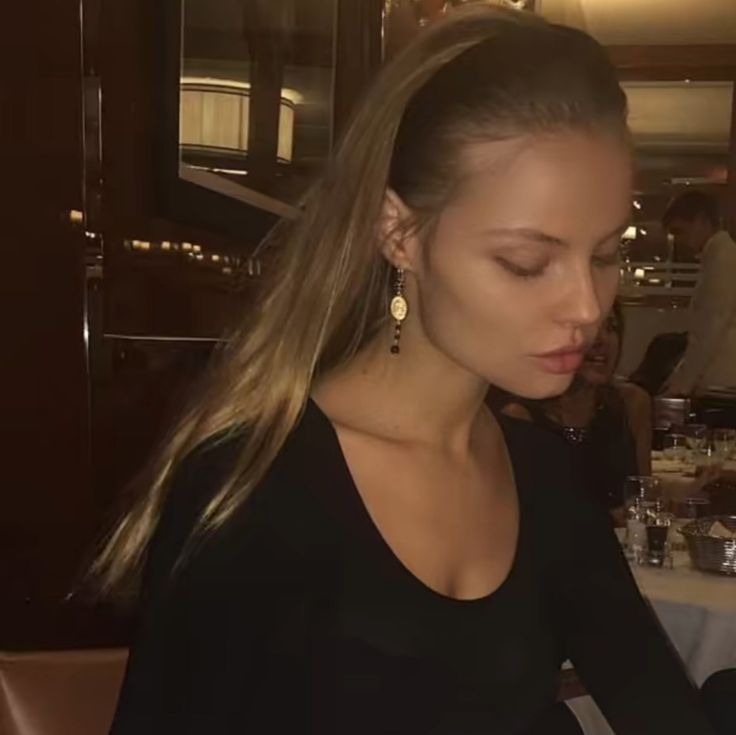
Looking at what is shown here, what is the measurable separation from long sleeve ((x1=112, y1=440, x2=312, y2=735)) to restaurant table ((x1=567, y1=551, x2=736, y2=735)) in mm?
1039

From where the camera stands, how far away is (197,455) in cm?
81

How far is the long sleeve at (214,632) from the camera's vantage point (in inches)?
29.2

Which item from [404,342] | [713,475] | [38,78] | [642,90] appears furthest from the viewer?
[642,90]

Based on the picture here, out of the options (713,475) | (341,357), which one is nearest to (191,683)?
(341,357)

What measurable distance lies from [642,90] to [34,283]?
13.4 feet

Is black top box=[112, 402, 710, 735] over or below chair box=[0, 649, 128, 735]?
over

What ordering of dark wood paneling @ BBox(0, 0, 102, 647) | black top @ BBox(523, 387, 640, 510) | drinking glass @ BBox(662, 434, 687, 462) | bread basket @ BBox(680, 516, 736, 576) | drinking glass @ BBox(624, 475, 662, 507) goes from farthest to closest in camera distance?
1. drinking glass @ BBox(662, 434, 687, 462)
2. black top @ BBox(523, 387, 640, 510)
3. drinking glass @ BBox(624, 475, 662, 507)
4. bread basket @ BBox(680, 516, 736, 576)
5. dark wood paneling @ BBox(0, 0, 102, 647)

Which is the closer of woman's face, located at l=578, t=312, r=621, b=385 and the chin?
the chin

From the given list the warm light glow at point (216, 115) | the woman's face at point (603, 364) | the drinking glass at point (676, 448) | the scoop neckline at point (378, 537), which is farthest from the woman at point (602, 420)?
the scoop neckline at point (378, 537)

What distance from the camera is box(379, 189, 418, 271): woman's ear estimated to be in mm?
844

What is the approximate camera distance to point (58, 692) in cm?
95

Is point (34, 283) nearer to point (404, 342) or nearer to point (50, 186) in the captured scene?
point (50, 186)

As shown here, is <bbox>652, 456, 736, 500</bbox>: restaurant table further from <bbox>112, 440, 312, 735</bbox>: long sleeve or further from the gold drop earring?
<bbox>112, 440, 312, 735</bbox>: long sleeve

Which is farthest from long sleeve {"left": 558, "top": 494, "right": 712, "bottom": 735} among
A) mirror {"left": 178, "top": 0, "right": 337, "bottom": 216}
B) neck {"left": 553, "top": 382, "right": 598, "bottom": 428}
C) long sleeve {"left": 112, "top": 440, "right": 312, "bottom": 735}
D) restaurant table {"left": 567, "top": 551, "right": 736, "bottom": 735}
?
neck {"left": 553, "top": 382, "right": 598, "bottom": 428}
